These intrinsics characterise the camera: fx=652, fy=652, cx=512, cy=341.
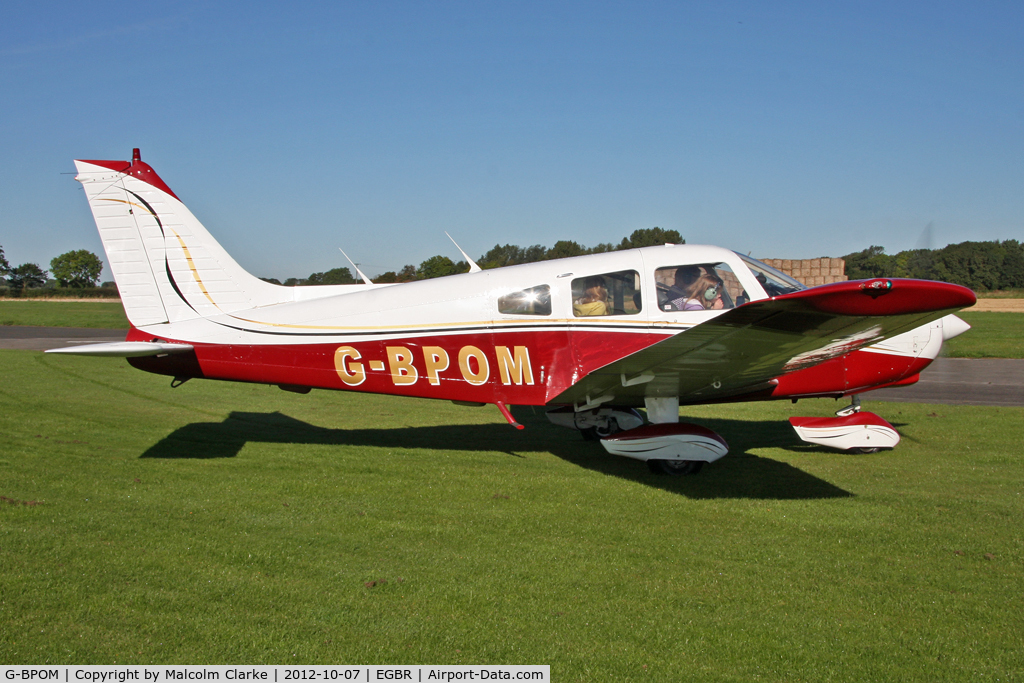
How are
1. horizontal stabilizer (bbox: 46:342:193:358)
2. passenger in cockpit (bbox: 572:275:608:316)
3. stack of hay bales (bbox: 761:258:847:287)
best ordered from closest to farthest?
horizontal stabilizer (bbox: 46:342:193:358) < passenger in cockpit (bbox: 572:275:608:316) < stack of hay bales (bbox: 761:258:847:287)

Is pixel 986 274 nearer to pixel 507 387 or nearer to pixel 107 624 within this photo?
pixel 507 387

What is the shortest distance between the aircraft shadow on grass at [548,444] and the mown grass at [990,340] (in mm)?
7478

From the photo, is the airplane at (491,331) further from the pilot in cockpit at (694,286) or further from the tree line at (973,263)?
the tree line at (973,263)

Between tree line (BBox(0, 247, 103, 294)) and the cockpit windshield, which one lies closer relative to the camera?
the cockpit windshield

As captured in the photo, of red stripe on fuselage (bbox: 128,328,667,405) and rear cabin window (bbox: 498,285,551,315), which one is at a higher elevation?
rear cabin window (bbox: 498,285,551,315)

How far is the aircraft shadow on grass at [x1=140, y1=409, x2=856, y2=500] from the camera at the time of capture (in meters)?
6.41

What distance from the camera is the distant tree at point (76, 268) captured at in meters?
91.8

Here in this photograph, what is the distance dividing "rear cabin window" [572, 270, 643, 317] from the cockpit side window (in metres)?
0.24

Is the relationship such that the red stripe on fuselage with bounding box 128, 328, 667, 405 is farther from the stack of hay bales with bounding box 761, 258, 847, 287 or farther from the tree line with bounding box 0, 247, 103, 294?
the tree line with bounding box 0, 247, 103, 294

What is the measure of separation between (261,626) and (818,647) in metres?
2.91

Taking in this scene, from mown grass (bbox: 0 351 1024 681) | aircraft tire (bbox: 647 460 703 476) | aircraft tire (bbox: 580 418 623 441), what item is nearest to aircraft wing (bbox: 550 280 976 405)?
aircraft tire (bbox: 647 460 703 476)

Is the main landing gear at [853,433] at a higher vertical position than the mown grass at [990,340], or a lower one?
higher

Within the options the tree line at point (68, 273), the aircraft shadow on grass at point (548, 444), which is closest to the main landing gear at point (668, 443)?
the aircraft shadow on grass at point (548, 444)

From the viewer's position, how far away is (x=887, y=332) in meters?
5.56
